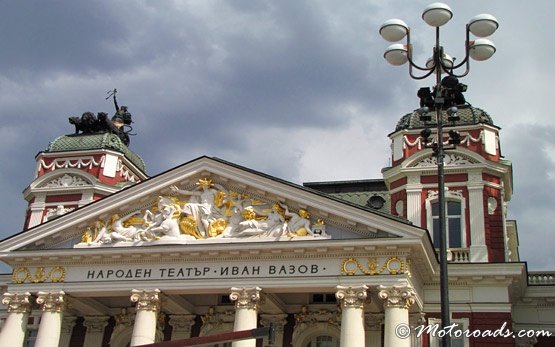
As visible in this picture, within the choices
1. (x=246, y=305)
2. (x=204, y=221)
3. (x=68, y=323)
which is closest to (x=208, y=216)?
(x=204, y=221)

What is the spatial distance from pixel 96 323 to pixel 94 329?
0.29 m

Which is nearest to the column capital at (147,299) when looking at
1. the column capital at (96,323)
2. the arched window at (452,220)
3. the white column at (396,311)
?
the column capital at (96,323)

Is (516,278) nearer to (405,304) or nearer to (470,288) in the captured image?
(470,288)

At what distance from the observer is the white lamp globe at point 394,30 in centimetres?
1864

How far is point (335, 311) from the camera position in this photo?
104ft

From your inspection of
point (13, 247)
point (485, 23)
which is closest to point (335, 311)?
point (13, 247)

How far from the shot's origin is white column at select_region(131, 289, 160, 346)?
1133 inches

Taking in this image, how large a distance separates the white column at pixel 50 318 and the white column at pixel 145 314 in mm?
3297

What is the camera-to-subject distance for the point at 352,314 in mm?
27156

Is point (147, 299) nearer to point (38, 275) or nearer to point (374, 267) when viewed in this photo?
point (38, 275)

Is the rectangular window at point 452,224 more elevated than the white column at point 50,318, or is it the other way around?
the rectangular window at point 452,224

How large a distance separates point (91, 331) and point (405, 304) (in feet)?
51.7

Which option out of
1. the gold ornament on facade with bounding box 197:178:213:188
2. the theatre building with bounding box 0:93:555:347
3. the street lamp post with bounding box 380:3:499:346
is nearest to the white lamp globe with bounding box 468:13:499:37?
the street lamp post with bounding box 380:3:499:346

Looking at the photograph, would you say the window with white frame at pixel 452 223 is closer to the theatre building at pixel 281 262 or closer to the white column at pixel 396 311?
the theatre building at pixel 281 262
